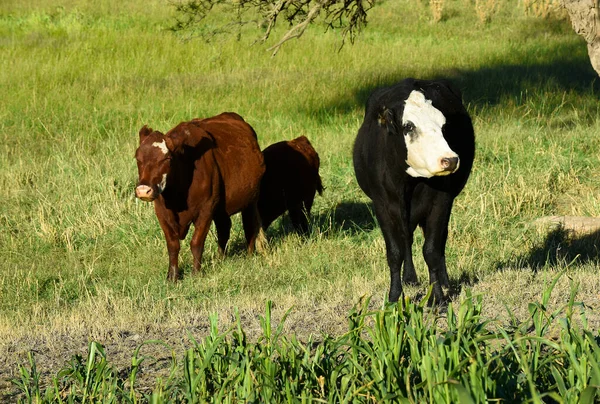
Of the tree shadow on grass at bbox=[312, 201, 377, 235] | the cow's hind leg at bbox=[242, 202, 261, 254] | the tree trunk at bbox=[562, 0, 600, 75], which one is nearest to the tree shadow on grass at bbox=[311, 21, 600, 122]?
the tree shadow on grass at bbox=[312, 201, 377, 235]

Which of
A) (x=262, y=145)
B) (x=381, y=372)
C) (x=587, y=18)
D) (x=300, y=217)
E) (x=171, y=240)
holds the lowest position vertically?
(x=262, y=145)

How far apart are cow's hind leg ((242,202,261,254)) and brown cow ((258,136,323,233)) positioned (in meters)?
0.58

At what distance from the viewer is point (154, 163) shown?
7.79 m

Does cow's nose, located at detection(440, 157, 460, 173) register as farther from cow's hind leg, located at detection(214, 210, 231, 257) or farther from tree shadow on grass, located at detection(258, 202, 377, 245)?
tree shadow on grass, located at detection(258, 202, 377, 245)

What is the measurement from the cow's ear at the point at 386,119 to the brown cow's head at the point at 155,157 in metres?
2.32

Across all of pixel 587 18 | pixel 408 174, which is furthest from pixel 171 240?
pixel 587 18

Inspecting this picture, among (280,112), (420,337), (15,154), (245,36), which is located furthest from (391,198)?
(245,36)

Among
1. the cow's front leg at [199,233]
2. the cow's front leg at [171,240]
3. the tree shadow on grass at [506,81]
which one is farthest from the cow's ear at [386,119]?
the tree shadow on grass at [506,81]

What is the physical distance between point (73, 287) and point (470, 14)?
20059 millimetres

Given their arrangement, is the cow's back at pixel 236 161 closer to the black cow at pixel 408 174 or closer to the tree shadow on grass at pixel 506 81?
the black cow at pixel 408 174

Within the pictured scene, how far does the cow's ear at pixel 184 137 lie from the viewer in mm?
7871

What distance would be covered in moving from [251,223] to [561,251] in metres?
2.82

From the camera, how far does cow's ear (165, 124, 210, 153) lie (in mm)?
7871

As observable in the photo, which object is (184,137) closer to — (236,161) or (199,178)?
(199,178)
